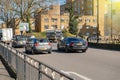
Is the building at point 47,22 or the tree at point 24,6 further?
the building at point 47,22

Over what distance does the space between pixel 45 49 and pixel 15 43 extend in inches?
698

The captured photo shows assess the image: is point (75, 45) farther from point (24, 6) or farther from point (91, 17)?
point (91, 17)

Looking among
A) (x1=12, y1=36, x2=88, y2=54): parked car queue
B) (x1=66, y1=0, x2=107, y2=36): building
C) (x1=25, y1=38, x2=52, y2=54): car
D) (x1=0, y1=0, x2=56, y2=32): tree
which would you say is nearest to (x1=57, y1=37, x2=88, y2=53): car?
(x1=12, y1=36, x2=88, y2=54): parked car queue

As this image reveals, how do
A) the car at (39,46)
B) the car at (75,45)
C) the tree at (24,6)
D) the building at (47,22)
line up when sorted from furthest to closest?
1. the building at (47,22)
2. the tree at (24,6)
3. the car at (75,45)
4. the car at (39,46)

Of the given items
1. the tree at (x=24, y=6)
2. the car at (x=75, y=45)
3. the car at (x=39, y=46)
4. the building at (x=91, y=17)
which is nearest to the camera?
the car at (x=39, y=46)

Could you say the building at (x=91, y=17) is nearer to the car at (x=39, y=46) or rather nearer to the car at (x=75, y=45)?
the car at (x=75, y=45)

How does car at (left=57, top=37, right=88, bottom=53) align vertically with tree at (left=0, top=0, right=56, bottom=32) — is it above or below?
below

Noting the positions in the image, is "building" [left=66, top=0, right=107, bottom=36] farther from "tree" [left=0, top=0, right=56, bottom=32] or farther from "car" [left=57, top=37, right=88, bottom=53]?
"car" [left=57, top=37, right=88, bottom=53]

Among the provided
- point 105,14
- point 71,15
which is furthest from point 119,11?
point 71,15

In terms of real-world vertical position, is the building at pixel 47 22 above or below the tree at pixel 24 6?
below

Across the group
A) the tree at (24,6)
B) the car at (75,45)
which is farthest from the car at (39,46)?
the tree at (24,6)

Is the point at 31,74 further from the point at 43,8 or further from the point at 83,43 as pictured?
the point at 43,8

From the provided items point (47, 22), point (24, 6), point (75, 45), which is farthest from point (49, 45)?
point (47, 22)

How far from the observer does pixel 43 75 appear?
734 cm
